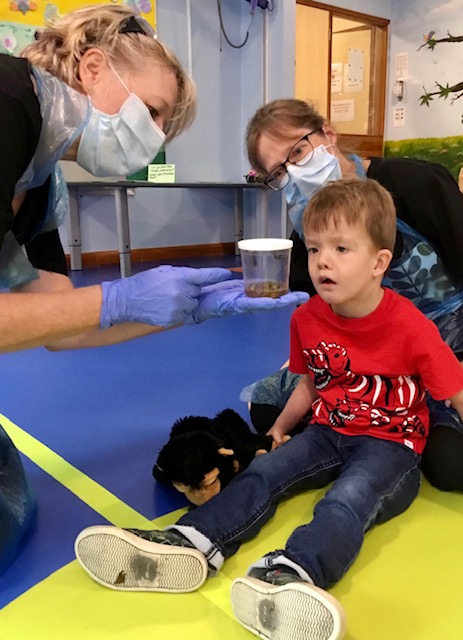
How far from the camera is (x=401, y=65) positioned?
645 centimetres

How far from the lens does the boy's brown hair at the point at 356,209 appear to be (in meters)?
1.17

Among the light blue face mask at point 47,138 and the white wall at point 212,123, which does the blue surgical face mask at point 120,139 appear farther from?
the white wall at point 212,123

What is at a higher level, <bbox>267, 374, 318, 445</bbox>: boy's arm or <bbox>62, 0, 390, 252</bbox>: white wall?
<bbox>62, 0, 390, 252</bbox>: white wall

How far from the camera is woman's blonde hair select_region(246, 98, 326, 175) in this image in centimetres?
148

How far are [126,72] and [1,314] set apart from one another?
58 centimetres

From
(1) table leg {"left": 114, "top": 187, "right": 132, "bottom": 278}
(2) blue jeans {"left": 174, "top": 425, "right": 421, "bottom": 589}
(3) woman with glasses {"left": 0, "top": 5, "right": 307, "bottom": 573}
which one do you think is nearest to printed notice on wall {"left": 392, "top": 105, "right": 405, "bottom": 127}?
(1) table leg {"left": 114, "top": 187, "right": 132, "bottom": 278}

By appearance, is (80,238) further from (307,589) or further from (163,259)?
(307,589)

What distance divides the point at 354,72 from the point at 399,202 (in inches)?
229

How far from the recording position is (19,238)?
1256 mm

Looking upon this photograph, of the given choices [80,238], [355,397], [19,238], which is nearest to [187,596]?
[355,397]

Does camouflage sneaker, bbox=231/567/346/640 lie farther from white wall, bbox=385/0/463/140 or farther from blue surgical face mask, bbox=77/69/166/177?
white wall, bbox=385/0/463/140

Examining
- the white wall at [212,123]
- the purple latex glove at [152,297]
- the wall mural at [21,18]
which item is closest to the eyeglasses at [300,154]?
the purple latex glove at [152,297]

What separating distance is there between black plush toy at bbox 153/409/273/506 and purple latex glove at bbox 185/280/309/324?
277 mm

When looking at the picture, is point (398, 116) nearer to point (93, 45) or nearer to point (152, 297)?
point (93, 45)
